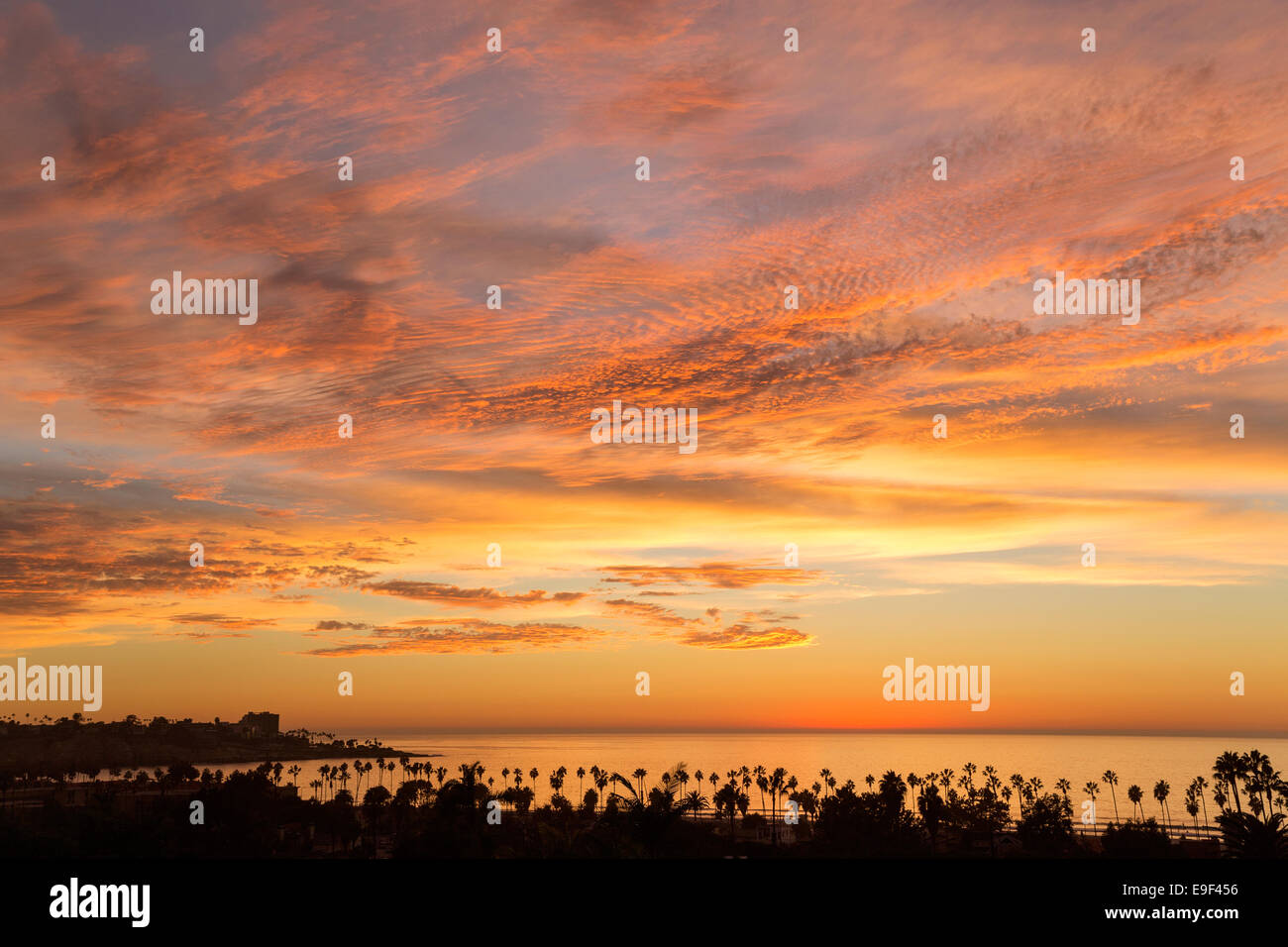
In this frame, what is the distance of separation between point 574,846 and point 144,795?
14655 cm

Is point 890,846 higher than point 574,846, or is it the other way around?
point 574,846

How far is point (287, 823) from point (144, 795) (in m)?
65.8

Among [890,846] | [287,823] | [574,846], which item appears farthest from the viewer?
[287,823]
